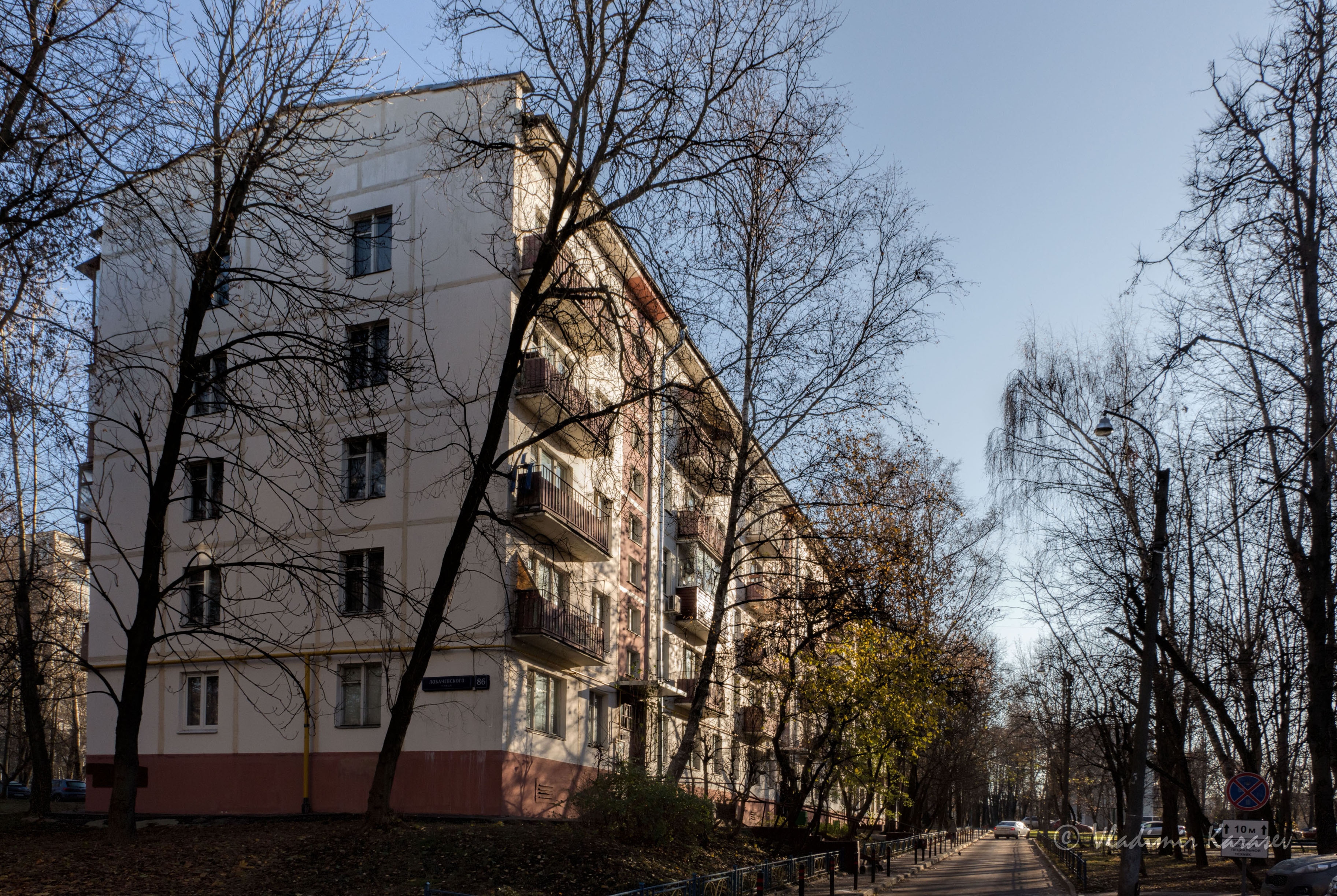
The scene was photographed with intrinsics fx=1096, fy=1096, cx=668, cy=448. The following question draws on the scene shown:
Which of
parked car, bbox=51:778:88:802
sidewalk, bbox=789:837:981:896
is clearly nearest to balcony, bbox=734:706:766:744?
sidewalk, bbox=789:837:981:896

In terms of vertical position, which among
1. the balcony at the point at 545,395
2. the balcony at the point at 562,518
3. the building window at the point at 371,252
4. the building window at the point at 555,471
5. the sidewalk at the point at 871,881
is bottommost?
the sidewalk at the point at 871,881

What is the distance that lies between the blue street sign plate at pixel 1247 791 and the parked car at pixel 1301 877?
9.51 ft

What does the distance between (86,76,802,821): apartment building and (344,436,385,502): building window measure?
2.2 inches

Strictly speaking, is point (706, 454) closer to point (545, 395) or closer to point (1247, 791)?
point (545, 395)

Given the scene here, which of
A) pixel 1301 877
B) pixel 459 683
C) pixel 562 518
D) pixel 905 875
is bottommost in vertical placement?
pixel 905 875

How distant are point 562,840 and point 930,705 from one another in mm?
14764

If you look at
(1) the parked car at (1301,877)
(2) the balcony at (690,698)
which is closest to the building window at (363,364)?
(1) the parked car at (1301,877)

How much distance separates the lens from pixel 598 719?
30047 mm

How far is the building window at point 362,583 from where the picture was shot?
1006 inches

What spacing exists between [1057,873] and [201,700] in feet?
81.6

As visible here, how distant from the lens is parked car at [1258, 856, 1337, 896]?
16.6 metres

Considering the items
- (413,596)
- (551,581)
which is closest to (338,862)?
(413,596)

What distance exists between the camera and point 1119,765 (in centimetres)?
3853

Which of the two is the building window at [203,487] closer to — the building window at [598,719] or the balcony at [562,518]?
the balcony at [562,518]
